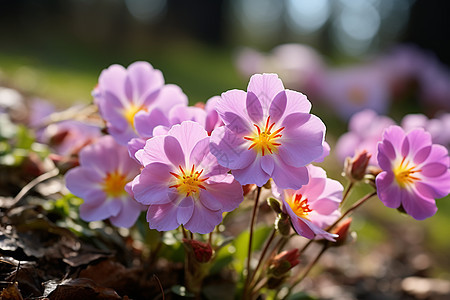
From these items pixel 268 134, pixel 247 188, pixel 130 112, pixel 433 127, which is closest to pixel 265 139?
pixel 268 134

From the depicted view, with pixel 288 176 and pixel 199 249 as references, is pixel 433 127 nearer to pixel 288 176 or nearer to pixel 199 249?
pixel 288 176

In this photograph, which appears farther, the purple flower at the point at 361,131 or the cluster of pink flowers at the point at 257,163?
the purple flower at the point at 361,131

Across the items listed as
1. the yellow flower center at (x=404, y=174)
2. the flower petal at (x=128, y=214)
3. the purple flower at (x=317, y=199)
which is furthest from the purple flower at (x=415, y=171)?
the flower petal at (x=128, y=214)

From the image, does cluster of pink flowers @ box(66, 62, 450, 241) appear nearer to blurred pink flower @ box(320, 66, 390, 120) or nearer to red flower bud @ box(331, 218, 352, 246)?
red flower bud @ box(331, 218, 352, 246)

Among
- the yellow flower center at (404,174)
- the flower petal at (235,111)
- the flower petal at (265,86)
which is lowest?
the yellow flower center at (404,174)

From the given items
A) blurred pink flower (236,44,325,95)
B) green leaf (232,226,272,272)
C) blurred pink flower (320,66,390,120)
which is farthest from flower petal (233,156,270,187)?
blurred pink flower (236,44,325,95)

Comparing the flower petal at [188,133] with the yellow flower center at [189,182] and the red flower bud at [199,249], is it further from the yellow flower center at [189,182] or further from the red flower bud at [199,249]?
the red flower bud at [199,249]
